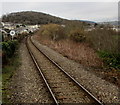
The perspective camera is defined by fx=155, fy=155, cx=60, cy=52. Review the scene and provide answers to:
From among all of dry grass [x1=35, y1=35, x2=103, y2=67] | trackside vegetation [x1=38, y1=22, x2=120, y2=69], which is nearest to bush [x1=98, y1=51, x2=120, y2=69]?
trackside vegetation [x1=38, y1=22, x2=120, y2=69]

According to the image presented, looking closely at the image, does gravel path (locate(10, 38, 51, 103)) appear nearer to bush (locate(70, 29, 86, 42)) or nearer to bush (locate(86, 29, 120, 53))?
bush (locate(86, 29, 120, 53))

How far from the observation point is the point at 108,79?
26.2 feet

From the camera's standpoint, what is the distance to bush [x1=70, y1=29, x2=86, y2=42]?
26.2 m

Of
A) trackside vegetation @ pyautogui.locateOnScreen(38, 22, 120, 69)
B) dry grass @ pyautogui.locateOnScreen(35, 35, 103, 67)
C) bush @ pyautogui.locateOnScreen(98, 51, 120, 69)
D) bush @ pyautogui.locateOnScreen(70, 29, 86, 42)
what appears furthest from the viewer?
bush @ pyautogui.locateOnScreen(70, 29, 86, 42)

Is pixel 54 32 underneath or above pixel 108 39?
above

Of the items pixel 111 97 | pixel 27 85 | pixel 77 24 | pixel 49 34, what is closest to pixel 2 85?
pixel 27 85

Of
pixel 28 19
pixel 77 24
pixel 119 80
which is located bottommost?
pixel 119 80

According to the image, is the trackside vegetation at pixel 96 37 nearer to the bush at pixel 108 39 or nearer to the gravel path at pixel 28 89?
the bush at pixel 108 39

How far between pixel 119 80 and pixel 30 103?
4658 millimetres

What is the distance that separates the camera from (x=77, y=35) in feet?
88.0

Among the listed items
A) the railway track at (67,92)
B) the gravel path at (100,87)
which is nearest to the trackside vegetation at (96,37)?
the gravel path at (100,87)

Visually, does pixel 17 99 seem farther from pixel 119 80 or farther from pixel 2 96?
pixel 119 80

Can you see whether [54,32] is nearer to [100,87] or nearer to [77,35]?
[77,35]

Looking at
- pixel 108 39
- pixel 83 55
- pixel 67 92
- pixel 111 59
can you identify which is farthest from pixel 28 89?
pixel 108 39
